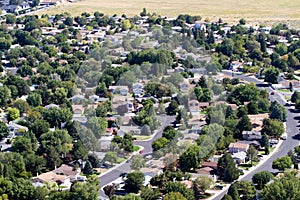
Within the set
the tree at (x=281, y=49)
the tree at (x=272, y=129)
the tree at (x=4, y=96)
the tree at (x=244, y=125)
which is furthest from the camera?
the tree at (x=281, y=49)

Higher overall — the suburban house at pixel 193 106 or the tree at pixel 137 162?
the suburban house at pixel 193 106

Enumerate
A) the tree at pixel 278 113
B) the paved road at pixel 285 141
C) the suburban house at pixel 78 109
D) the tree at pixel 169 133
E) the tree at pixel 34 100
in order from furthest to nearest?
the tree at pixel 34 100, the tree at pixel 278 113, the suburban house at pixel 78 109, the tree at pixel 169 133, the paved road at pixel 285 141

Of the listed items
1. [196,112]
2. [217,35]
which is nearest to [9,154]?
[196,112]

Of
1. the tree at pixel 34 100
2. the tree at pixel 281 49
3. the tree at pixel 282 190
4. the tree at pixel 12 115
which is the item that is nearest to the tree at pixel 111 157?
the tree at pixel 282 190

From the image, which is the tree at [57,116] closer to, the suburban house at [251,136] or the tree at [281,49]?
the suburban house at [251,136]

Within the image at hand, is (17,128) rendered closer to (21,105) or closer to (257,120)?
(21,105)

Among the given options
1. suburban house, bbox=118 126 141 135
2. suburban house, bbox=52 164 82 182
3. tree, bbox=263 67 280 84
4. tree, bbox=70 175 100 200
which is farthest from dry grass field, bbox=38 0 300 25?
tree, bbox=70 175 100 200

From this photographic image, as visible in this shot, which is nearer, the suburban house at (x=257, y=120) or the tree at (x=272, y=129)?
the tree at (x=272, y=129)

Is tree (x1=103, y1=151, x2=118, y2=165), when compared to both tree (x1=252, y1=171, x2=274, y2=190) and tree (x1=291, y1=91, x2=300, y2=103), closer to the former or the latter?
tree (x1=252, y1=171, x2=274, y2=190)

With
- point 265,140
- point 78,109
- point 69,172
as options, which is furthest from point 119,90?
point 69,172
